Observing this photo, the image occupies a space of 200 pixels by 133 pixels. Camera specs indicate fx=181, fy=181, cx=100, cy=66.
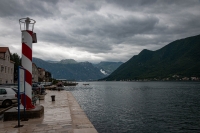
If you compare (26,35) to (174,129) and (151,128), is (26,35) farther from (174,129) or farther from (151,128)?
(174,129)

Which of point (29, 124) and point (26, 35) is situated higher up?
point (26, 35)

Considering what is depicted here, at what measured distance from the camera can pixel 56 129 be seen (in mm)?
8609

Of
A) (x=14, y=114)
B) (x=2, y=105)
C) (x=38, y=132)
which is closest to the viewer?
(x=38, y=132)

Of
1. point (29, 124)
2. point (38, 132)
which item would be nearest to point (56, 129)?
point (38, 132)

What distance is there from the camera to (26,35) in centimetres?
1190

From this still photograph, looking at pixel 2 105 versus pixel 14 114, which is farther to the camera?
pixel 2 105

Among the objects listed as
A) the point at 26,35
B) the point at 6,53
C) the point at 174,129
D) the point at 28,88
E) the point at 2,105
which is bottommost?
the point at 174,129

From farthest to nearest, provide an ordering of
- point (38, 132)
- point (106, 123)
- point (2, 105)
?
point (106, 123)
point (2, 105)
point (38, 132)

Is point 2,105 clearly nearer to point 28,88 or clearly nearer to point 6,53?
point 28,88

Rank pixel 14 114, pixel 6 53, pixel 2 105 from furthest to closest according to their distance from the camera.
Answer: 1. pixel 6 53
2. pixel 2 105
3. pixel 14 114

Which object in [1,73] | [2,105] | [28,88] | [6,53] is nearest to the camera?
[28,88]

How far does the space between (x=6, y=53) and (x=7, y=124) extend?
43.1 m

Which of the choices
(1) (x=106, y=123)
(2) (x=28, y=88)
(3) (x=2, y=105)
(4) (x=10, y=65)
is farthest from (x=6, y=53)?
(2) (x=28, y=88)

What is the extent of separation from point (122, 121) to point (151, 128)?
12.4 ft
